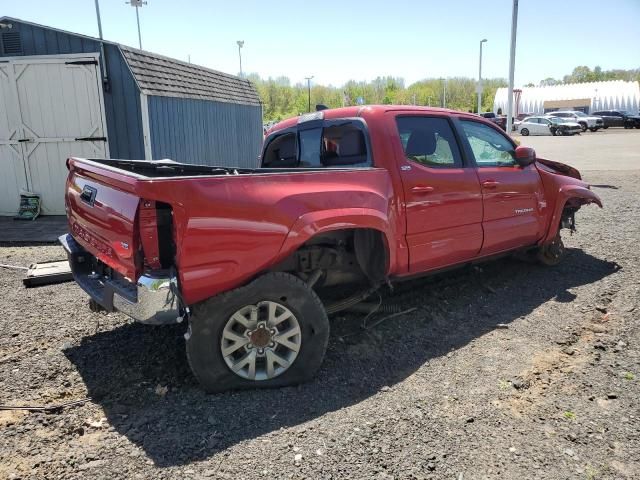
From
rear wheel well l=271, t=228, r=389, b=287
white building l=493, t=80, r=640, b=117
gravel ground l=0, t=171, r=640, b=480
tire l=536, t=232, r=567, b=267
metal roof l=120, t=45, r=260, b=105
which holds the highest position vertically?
white building l=493, t=80, r=640, b=117

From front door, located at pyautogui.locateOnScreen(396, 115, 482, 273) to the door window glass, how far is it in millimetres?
265

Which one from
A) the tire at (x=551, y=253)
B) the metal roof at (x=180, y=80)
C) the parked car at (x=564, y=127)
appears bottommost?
the tire at (x=551, y=253)

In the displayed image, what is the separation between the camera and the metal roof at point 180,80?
9406 millimetres

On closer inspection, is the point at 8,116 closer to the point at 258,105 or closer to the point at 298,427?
the point at 258,105

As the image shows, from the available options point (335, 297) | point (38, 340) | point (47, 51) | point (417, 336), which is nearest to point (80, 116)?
point (47, 51)

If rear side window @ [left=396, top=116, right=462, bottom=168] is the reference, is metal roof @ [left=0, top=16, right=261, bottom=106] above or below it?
above

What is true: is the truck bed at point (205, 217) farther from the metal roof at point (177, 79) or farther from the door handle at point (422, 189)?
the metal roof at point (177, 79)

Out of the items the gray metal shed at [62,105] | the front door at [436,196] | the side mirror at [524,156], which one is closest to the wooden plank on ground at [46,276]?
the front door at [436,196]

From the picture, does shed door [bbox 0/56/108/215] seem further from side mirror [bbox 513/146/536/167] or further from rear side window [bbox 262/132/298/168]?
side mirror [bbox 513/146/536/167]

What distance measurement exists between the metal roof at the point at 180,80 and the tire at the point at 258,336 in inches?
280

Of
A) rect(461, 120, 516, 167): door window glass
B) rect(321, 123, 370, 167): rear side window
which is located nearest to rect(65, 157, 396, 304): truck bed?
rect(321, 123, 370, 167): rear side window

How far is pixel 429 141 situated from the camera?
4.41 m

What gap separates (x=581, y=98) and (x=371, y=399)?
8204 cm

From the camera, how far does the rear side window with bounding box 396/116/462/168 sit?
14.0 feet
